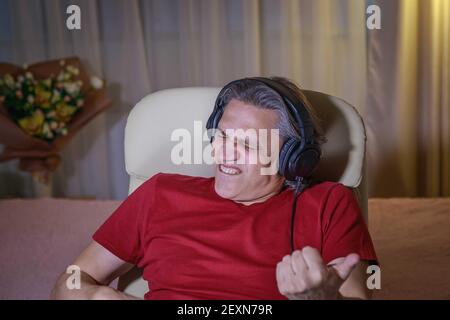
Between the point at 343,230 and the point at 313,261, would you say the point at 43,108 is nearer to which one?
the point at 343,230

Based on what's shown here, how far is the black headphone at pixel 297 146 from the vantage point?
3.84ft

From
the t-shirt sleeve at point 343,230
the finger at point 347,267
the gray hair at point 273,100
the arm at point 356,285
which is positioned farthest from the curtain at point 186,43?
the finger at point 347,267

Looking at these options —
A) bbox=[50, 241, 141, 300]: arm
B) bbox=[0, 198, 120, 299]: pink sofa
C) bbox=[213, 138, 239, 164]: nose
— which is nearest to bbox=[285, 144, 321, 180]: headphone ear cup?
bbox=[213, 138, 239, 164]: nose

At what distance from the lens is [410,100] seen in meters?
2.59

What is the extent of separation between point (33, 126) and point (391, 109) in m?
1.57

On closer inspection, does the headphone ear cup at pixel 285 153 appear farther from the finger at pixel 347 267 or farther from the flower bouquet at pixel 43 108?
the flower bouquet at pixel 43 108

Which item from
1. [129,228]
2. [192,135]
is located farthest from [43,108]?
[129,228]

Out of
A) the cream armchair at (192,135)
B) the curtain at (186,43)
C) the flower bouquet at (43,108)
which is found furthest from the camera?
the curtain at (186,43)

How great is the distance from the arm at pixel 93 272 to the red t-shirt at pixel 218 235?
0.02 meters

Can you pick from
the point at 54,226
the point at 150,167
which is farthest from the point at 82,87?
the point at 150,167

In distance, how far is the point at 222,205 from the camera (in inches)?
48.6

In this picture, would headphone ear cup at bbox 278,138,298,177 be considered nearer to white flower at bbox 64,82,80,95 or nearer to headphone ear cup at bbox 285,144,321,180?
headphone ear cup at bbox 285,144,321,180

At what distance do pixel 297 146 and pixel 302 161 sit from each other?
0.11 feet

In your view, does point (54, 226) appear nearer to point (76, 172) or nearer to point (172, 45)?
point (76, 172)
